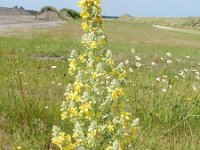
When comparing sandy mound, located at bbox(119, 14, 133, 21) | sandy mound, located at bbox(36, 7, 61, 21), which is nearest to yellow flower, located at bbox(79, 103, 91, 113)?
sandy mound, located at bbox(36, 7, 61, 21)

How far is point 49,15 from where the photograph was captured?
5038 centimetres

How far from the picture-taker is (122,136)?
3.57 m

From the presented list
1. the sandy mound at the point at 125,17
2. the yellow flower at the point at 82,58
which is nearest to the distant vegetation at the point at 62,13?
the sandy mound at the point at 125,17

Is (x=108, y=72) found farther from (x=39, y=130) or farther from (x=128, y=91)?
(x=128, y=91)

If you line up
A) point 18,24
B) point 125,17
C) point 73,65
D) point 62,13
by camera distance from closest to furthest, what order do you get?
point 73,65 < point 18,24 < point 62,13 < point 125,17

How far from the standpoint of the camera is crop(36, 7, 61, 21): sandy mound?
1956 inches

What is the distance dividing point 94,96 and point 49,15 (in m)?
47.7

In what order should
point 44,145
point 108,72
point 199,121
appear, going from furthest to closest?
point 199,121 → point 44,145 → point 108,72

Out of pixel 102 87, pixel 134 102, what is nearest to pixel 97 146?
pixel 102 87

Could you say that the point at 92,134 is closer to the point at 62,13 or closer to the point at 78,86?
the point at 78,86

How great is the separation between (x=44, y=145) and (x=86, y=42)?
203cm

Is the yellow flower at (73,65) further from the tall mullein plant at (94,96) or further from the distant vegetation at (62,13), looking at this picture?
the distant vegetation at (62,13)

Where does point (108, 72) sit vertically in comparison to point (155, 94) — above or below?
above

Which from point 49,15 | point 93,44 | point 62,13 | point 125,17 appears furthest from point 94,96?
point 125,17
